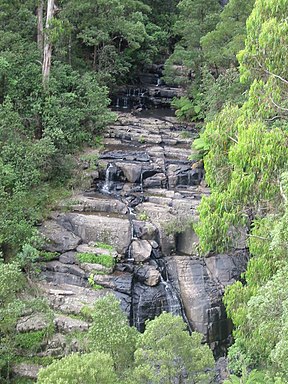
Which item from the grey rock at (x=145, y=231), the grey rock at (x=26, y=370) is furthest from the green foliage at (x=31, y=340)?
the grey rock at (x=145, y=231)

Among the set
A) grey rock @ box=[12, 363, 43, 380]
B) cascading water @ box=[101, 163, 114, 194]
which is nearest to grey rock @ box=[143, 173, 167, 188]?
cascading water @ box=[101, 163, 114, 194]

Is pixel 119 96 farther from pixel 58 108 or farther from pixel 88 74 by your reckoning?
pixel 58 108

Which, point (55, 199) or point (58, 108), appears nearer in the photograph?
point (55, 199)

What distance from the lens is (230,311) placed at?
8.36 m

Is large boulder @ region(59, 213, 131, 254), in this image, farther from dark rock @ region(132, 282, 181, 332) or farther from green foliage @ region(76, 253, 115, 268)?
dark rock @ region(132, 282, 181, 332)

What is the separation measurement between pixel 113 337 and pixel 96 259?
16.9 feet

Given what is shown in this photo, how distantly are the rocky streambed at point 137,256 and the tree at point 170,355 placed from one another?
3810 mm

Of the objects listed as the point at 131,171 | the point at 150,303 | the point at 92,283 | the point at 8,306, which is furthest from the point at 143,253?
the point at 8,306

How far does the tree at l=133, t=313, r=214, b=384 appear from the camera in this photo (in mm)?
7848

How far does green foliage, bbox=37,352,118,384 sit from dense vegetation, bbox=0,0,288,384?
0.02 metres

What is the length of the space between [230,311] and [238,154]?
3.07 meters

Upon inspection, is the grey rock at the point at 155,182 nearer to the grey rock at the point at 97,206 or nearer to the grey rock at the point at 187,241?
the grey rock at the point at 97,206

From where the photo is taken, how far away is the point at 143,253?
13.9 m

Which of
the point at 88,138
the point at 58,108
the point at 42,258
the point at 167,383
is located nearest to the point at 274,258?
the point at 167,383
